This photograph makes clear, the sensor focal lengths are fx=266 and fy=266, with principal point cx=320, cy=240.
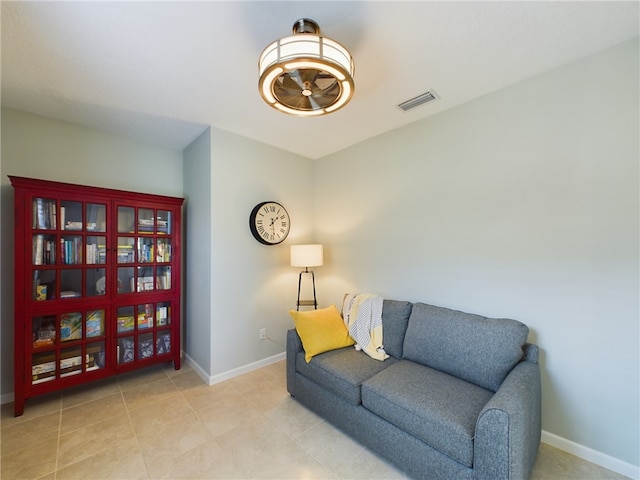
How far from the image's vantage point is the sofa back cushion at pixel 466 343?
1.70 meters

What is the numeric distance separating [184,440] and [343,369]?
1216 millimetres

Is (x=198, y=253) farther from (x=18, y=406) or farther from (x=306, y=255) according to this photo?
(x=18, y=406)

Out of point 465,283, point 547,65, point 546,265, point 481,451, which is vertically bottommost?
point 481,451

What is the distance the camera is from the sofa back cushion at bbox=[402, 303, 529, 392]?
1697mm

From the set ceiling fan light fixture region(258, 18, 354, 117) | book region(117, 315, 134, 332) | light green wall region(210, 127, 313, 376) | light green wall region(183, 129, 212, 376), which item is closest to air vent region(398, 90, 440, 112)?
ceiling fan light fixture region(258, 18, 354, 117)

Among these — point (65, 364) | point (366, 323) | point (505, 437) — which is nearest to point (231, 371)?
point (65, 364)

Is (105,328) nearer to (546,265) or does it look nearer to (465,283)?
(465,283)

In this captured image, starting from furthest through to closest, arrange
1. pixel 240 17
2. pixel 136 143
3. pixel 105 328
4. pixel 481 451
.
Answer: pixel 136 143 < pixel 105 328 < pixel 240 17 < pixel 481 451

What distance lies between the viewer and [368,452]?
1.78 metres

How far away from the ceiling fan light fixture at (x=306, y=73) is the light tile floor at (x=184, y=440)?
2167 mm

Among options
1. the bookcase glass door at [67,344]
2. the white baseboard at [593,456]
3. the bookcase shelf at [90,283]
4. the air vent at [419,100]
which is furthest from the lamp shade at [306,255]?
the white baseboard at [593,456]

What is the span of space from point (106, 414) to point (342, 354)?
6.42 feet

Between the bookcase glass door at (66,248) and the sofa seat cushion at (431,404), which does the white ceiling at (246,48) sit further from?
the sofa seat cushion at (431,404)

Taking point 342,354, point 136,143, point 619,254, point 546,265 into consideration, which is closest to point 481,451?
point 342,354
